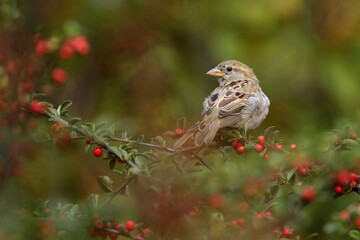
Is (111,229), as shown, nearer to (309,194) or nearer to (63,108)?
(63,108)

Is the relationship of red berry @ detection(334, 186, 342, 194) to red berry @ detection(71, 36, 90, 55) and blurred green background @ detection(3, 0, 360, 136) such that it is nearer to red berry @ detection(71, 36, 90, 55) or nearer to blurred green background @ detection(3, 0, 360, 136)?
red berry @ detection(71, 36, 90, 55)

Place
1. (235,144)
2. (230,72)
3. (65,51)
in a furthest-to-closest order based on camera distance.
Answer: (230,72), (65,51), (235,144)

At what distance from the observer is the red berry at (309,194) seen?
9.66 feet

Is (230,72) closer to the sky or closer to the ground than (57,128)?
closer to the ground

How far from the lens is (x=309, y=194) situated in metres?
2.95

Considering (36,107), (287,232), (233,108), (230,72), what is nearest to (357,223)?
(287,232)

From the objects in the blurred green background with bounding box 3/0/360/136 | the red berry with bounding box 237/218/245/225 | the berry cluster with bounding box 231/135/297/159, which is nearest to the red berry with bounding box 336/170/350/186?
the berry cluster with bounding box 231/135/297/159

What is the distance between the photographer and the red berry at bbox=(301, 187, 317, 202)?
295 cm

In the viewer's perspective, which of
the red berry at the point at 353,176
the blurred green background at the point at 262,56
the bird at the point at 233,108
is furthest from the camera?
the blurred green background at the point at 262,56

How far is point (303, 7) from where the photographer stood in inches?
287

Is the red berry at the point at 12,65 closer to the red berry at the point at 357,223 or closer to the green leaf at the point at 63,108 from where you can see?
the green leaf at the point at 63,108

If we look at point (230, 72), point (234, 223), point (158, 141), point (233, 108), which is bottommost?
point (230, 72)

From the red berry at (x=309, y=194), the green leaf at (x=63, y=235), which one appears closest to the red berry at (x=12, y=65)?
the green leaf at (x=63, y=235)

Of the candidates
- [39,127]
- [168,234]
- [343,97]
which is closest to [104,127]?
[39,127]
